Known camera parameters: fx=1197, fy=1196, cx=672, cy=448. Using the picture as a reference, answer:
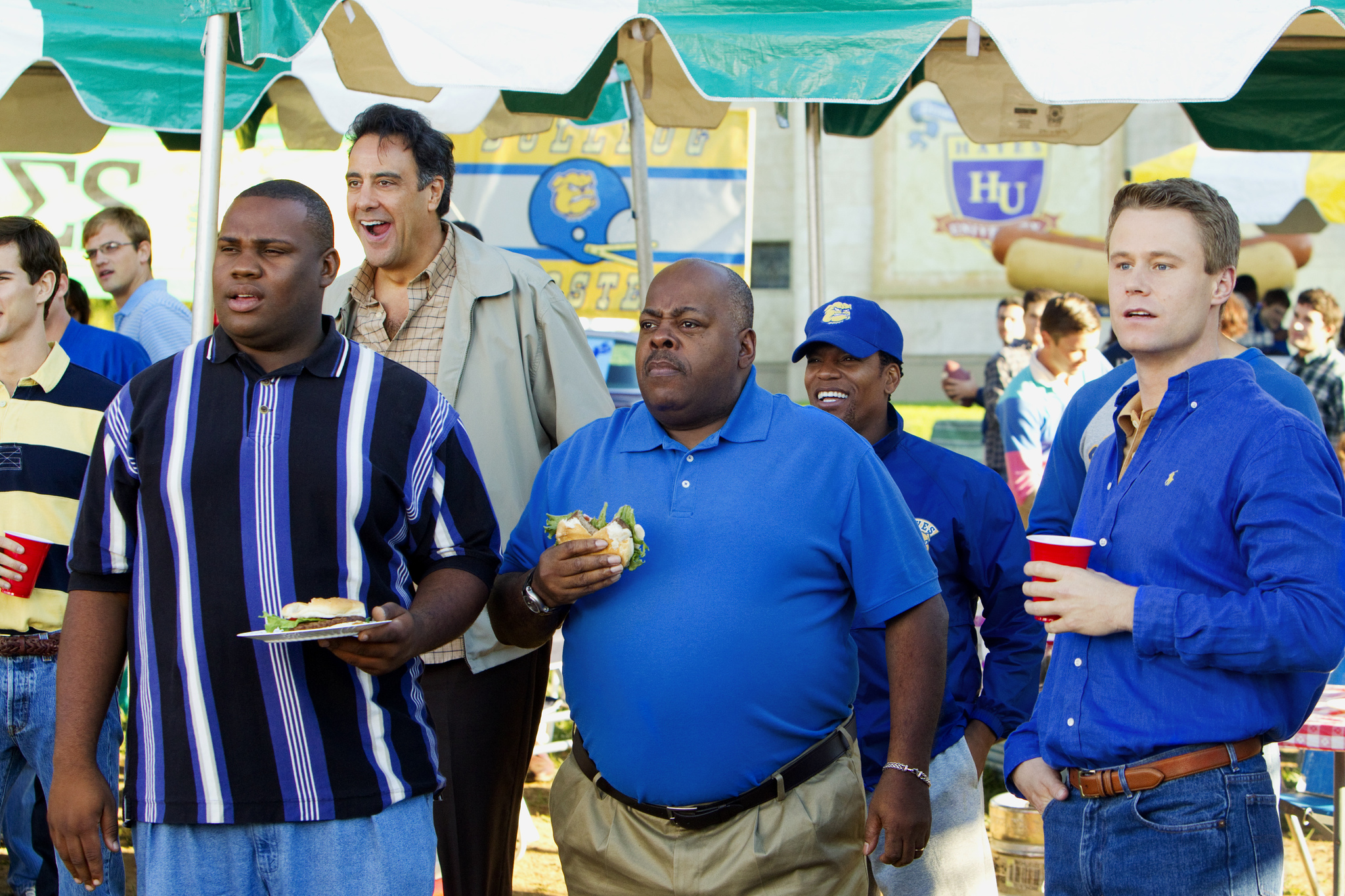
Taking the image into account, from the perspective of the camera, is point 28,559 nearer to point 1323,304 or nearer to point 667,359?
point 667,359

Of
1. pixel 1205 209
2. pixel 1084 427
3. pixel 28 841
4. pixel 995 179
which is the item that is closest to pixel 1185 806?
pixel 1205 209

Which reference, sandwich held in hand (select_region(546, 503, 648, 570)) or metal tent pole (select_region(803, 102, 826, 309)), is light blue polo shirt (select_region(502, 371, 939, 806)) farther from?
metal tent pole (select_region(803, 102, 826, 309))

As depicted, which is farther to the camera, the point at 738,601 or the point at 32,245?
the point at 32,245

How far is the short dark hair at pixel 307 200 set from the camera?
2.40 m

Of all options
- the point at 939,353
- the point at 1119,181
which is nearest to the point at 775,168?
the point at 939,353

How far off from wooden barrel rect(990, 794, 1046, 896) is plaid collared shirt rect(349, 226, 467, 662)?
3124 millimetres

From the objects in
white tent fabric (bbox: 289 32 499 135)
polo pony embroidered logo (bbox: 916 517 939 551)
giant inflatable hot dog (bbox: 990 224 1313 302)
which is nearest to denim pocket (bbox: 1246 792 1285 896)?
polo pony embroidered logo (bbox: 916 517 939 551)

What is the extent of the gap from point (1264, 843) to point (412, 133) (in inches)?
107

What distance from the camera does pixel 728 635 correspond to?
2.44m

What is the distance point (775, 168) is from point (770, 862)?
880 inches

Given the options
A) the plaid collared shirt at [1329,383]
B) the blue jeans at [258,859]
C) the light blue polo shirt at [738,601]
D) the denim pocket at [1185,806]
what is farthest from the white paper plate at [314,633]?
the plaid collared shirt at [1329,383]

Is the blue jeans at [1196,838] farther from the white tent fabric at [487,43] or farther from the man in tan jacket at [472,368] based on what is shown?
the white tent fabric at [487,43]

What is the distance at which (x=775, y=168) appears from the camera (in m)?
23.8

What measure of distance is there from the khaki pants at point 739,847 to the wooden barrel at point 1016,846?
2635 millimetres
